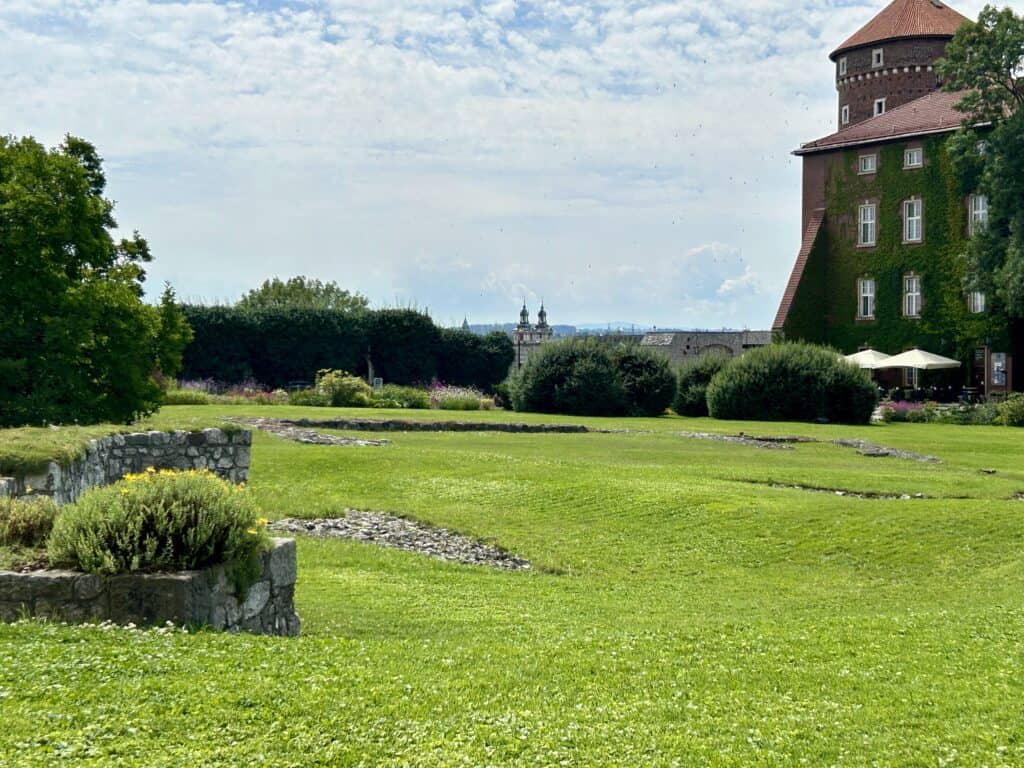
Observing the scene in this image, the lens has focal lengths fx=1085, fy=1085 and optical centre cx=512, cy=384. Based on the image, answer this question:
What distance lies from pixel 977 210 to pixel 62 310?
4615cm

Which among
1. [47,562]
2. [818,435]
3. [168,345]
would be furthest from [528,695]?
[818,435]

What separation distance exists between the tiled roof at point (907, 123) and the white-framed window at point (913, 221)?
346 centimetres

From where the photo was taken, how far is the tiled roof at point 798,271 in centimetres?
5725

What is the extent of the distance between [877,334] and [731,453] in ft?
105

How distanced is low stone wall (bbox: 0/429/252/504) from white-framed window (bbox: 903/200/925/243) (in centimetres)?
4448

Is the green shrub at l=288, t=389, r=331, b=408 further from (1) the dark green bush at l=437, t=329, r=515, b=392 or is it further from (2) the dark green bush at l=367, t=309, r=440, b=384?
(1) the dark green bush at l=437, t=329, r=515, b=392

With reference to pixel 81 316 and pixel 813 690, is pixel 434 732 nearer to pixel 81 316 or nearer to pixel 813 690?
pixel 813 690

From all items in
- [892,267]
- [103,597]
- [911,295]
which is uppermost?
[892,267]


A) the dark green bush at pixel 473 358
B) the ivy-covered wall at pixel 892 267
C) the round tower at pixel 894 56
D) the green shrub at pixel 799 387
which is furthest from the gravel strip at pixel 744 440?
the round tower at pixel 894 56

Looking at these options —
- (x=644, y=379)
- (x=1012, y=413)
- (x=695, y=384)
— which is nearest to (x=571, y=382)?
(x=644, y=379)

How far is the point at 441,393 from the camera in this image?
45562 millimetres

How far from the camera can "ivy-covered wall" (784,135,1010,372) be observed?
171 feet

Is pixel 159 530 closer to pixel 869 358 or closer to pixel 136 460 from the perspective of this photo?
pixel 136 460

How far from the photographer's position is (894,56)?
195 feet
